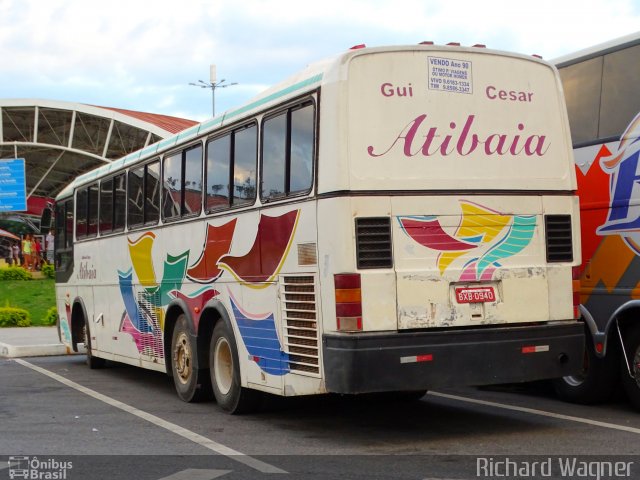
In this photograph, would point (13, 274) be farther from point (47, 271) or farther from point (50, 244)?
point (50, 244)

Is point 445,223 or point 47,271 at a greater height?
point 47,271

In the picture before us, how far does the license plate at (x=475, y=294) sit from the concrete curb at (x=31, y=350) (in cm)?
1172

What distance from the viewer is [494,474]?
23.7 ft

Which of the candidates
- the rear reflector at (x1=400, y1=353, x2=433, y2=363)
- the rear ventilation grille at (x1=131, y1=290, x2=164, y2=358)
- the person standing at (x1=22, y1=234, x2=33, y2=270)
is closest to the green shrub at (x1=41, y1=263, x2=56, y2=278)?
the person standing at (x1=22, y1=234, x2=33, y2=270)

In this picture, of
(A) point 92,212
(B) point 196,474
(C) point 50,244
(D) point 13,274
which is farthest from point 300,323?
(D) point 13,274

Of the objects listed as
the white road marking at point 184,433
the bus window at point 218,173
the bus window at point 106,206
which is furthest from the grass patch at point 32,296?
the bus window at point 218,173

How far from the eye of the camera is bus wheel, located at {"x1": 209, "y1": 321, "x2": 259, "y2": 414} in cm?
1034

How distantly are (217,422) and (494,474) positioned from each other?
368cm

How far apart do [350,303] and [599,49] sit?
14.8 feet

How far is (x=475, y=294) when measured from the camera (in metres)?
8.66

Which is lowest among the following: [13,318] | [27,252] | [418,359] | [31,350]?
[31,350]

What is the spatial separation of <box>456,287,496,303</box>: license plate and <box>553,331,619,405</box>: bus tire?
237cm

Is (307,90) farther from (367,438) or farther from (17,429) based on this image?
(17,429)

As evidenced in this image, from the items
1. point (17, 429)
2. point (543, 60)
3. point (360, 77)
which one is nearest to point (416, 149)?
point (360, 77)
